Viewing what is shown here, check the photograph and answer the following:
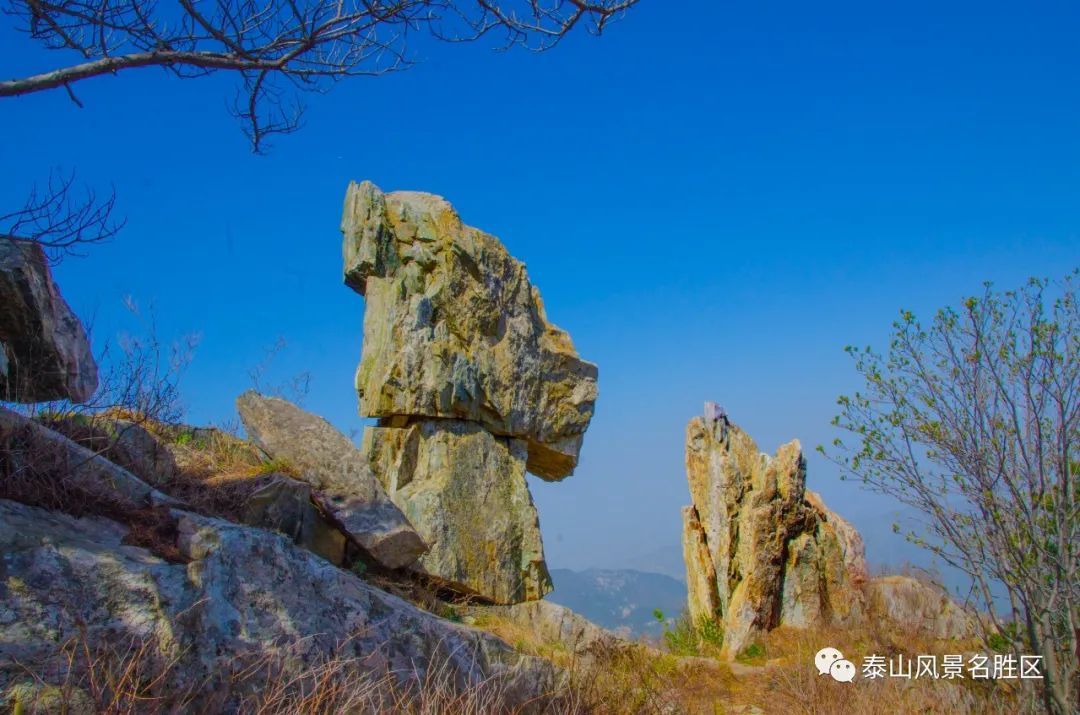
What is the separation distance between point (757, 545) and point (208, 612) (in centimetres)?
900

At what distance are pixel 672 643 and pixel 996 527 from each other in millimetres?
6012

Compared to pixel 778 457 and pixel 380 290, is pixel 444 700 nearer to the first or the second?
pixel 380 290

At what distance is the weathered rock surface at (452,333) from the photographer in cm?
1079

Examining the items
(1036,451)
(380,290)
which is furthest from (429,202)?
(1036,451)

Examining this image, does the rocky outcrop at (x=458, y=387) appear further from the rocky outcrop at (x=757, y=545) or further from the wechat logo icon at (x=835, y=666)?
the wechat logo icon at (x=835, y=666)

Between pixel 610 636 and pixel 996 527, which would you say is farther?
pixel 610 636

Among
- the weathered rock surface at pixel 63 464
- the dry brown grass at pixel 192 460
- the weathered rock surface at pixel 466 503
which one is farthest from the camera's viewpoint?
the weathered rock surface at pixel 466 503

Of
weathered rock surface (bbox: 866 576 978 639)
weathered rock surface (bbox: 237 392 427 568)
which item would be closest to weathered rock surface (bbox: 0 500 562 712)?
weathered rock surface (bbox: 237 392 427 568)

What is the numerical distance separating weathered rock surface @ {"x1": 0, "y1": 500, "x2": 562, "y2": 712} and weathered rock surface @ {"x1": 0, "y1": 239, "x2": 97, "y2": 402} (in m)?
2.46

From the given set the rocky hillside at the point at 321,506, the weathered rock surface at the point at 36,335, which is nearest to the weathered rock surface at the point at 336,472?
the rocky hillside at the point at 321,506

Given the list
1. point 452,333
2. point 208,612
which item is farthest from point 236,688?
point 452,333

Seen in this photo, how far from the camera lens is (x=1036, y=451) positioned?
7.09m

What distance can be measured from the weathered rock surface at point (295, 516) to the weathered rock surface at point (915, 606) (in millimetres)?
7489

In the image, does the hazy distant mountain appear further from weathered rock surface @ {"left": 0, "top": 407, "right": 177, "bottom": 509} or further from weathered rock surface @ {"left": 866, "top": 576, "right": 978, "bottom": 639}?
weathered rock surface @ {"left": 0, "top": 407, "right": 177, "bottom": 509}
